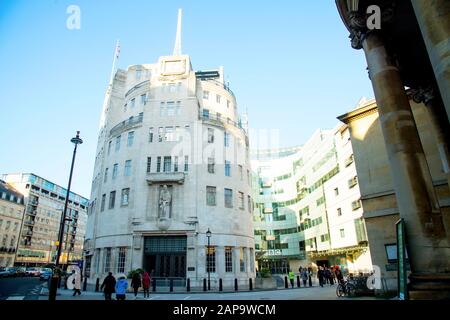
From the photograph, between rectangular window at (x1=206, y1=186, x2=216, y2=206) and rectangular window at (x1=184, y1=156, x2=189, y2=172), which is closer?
rectangular window at (x1=206, y1=186, x2=216, y2=206)

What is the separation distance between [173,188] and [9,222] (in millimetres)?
71650

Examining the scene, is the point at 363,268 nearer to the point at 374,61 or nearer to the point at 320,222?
the point at 320,222

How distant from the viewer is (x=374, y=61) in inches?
→ 348

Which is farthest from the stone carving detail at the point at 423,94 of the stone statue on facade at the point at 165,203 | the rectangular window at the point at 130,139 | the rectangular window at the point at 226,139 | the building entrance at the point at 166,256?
the rectangular window at the point at 130,139

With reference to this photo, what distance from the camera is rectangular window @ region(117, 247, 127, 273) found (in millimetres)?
30984

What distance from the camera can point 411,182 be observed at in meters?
7.25

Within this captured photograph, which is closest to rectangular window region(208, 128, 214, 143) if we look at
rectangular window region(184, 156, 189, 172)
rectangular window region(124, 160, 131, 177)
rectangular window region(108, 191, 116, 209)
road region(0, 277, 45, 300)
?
rectangular window region(184, 156, 189, 172)

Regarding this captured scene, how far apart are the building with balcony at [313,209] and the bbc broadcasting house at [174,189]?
14117 mm

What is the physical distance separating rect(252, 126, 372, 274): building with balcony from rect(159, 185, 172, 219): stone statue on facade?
75.3 feet

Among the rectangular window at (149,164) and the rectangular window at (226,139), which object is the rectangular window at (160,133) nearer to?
the rectangular window at (149,164)

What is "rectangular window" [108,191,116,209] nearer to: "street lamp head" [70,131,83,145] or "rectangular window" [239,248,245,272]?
"rectangular window" [239,248,245,272]

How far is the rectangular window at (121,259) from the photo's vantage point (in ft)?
102
